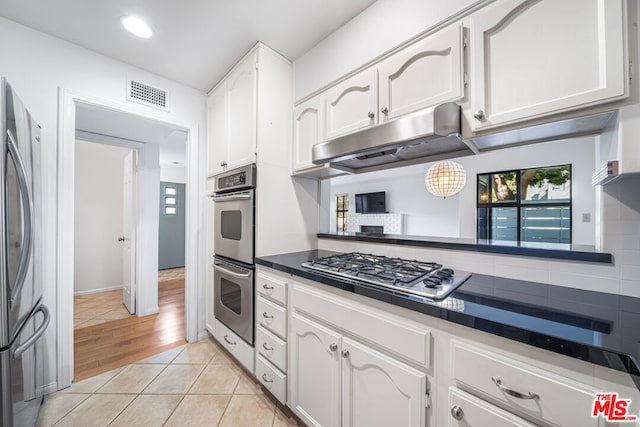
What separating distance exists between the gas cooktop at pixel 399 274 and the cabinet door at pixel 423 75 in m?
0.80

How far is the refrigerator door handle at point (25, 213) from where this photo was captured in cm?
103

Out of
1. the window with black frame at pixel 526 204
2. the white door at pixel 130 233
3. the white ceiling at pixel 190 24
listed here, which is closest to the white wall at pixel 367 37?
the white ceiling at pixel 190 24

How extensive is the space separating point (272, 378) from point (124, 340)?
1844 millimetres

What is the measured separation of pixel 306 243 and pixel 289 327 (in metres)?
0.74

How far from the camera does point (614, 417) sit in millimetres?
529

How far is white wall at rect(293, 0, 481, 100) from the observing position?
1145 millimetres

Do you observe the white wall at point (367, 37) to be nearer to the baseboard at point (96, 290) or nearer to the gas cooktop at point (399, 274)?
the gas cooktop at point (399, 274)

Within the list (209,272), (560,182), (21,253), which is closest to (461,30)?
(21,253)

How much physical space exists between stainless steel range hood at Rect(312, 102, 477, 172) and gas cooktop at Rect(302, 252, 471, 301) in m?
0.61

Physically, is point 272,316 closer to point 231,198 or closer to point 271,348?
point 271,348

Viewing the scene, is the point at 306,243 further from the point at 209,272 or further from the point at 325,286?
the point at 209,272

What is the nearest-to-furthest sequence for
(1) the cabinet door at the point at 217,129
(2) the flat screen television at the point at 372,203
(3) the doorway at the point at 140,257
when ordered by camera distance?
1. (1) the cabinet door at the point at 217,129
2. (3) the doorway at the point at 140,257
3. (2) the flat screen television at the point at 372,203

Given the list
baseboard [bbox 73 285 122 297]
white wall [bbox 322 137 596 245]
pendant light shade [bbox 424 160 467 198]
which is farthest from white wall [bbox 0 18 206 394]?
pendant light shade [bbox 424 160 467 198]

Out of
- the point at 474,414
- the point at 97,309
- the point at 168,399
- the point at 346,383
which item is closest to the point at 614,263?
the point at 474,414
